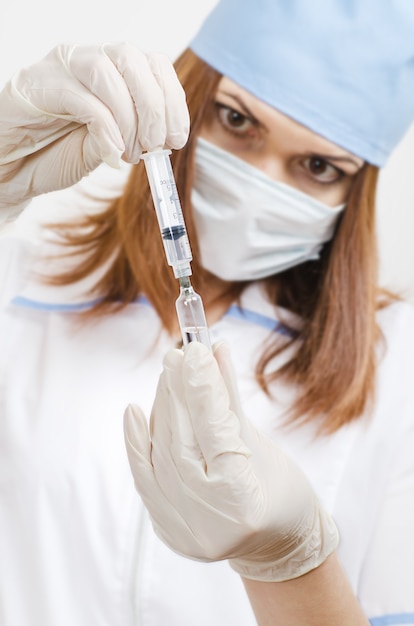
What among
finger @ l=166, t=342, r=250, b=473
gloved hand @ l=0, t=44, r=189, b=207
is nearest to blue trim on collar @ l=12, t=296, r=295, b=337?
gloved hand @ l=0, t=44, r=189, b=207

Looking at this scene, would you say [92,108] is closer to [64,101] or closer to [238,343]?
[64,101]

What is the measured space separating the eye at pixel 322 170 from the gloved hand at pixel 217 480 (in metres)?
0.49

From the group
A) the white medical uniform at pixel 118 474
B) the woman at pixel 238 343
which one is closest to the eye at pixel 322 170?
the woman at pixel 238 343

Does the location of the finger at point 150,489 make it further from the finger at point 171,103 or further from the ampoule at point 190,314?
the finger at point 171,103

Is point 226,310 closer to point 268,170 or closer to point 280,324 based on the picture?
point 280,324

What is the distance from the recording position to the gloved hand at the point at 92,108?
976 mm

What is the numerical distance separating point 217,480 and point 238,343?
54cm

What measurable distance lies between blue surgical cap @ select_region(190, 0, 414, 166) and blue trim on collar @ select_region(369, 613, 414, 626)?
0.74 meters

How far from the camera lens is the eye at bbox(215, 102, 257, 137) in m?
1.36

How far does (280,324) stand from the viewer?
1506 mm

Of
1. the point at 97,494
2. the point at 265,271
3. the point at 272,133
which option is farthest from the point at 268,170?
the point at 97,494

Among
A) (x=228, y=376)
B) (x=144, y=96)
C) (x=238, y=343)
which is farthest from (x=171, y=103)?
(x=238, y=343)

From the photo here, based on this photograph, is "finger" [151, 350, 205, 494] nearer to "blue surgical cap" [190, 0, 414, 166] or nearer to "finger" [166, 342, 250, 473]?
"finger" [166, 342, 250, 473]

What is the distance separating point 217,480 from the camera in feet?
3.08
